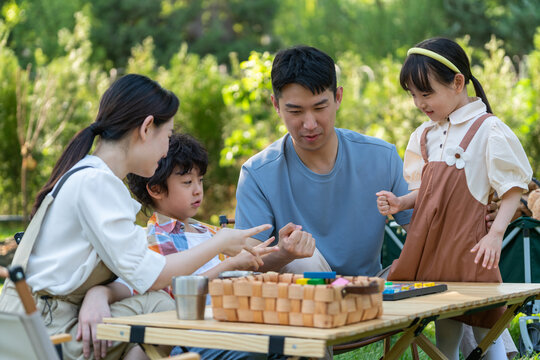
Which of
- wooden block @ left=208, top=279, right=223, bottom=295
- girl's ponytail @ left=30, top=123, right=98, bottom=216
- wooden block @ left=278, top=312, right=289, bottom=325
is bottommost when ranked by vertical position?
wooden block @ left=278, top=312, right=289, bottom=325

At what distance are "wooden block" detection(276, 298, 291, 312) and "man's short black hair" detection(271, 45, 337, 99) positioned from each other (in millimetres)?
1564

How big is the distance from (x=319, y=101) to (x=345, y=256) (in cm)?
77

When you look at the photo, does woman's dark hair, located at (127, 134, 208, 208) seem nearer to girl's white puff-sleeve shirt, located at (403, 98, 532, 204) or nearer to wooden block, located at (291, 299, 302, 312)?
girl's white puff-sleeve shirt, located at (403, 98, 532, 204)

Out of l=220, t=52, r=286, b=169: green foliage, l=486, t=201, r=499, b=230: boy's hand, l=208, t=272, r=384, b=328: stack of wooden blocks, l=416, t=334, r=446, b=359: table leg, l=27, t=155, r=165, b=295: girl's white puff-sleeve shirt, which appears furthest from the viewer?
l=220, t=52, r=286, b=169: green foliage

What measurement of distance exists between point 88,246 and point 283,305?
783 mm

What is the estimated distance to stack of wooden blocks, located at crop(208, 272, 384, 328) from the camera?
200cm

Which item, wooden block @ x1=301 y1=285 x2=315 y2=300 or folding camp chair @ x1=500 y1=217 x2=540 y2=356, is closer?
wooden block @ x1=301 y1=285 x2=315 y2=300

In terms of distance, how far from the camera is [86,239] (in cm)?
252

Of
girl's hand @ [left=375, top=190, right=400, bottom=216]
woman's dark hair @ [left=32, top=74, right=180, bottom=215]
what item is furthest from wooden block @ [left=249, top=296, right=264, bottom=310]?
girl's hand @ [left=375, top=190, right=400, bottom=216]

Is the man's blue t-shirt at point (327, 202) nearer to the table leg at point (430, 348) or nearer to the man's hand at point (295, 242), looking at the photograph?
the man's hand at point (295, 242)

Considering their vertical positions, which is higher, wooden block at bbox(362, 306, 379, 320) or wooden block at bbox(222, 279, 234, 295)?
wooden block at bbox(222, 279, 234, 295)

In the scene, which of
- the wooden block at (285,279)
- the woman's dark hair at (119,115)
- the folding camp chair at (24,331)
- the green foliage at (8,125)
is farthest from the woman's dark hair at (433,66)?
the green foliage at (8,125)

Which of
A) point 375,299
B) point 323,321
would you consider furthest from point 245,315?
point 375,299

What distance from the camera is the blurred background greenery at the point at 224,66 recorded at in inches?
398
